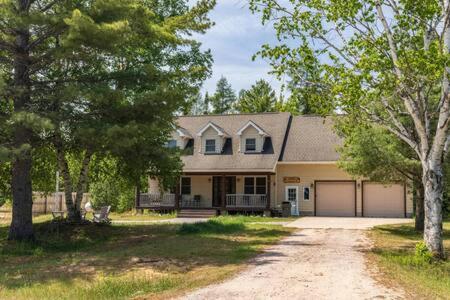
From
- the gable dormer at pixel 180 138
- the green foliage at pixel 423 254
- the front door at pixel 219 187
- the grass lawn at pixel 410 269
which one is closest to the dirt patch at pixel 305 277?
the grass lawn at pixel 410 269

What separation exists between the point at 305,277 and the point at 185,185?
85.7ft

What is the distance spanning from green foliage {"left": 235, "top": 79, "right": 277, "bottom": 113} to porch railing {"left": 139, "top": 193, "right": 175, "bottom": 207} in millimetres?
24316

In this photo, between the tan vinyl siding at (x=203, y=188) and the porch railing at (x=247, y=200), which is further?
the tan vinyl siding at (x=203, y=188)

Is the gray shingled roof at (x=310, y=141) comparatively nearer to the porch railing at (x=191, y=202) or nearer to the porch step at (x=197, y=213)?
the porch step at (x=197, y=213)

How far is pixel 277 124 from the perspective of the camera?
3684cm

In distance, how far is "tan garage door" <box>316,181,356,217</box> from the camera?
110 ft

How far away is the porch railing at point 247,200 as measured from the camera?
33250mm

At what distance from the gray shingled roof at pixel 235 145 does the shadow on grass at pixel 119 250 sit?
11.5 m

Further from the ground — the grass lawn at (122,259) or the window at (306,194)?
the window at (306,194)

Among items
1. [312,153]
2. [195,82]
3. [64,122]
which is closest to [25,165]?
[64,122]

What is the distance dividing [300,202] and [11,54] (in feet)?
73.0

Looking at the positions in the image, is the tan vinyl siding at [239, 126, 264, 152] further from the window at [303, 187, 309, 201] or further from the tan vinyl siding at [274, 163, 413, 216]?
the window at [303, 187, 309, 201]

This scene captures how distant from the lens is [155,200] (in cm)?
3544

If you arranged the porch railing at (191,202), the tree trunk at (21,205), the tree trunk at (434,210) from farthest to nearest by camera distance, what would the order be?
the porch railing at (191,202)
the tree trunk at (21,205)
the tree trunk at (434,210)
